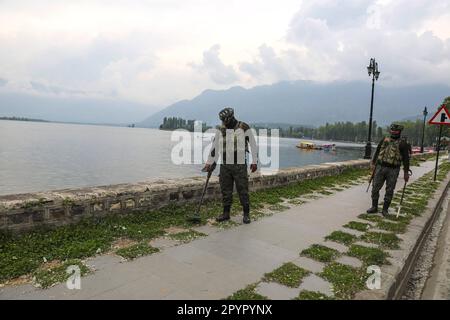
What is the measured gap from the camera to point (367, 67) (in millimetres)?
22094

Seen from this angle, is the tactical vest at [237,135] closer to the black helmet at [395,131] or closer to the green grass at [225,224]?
the green grass at [225,224]

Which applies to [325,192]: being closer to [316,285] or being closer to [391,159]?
[391,159]

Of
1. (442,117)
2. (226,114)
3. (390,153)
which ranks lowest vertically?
(390,153)

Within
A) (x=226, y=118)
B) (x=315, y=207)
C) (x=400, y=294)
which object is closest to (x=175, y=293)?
(x=400, y=294)

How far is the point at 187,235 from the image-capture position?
196 inches

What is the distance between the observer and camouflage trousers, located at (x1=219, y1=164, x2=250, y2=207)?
600 cm

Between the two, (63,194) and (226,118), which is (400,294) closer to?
(226,118)

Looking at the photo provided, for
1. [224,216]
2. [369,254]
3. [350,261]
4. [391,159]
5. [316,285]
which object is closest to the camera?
[316,285]

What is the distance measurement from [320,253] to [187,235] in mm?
2002

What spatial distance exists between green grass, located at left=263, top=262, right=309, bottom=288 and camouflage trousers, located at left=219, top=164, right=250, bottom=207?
2.12 meters

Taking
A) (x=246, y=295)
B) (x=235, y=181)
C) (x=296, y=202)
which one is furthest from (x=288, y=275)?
(x=296, y=202)

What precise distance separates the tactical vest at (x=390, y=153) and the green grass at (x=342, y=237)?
2.40 metres

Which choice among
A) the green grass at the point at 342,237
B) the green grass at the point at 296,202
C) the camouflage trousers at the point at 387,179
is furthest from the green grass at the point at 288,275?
the camouflage trousers at the point at 387,179

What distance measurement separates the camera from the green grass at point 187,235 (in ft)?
15.8
